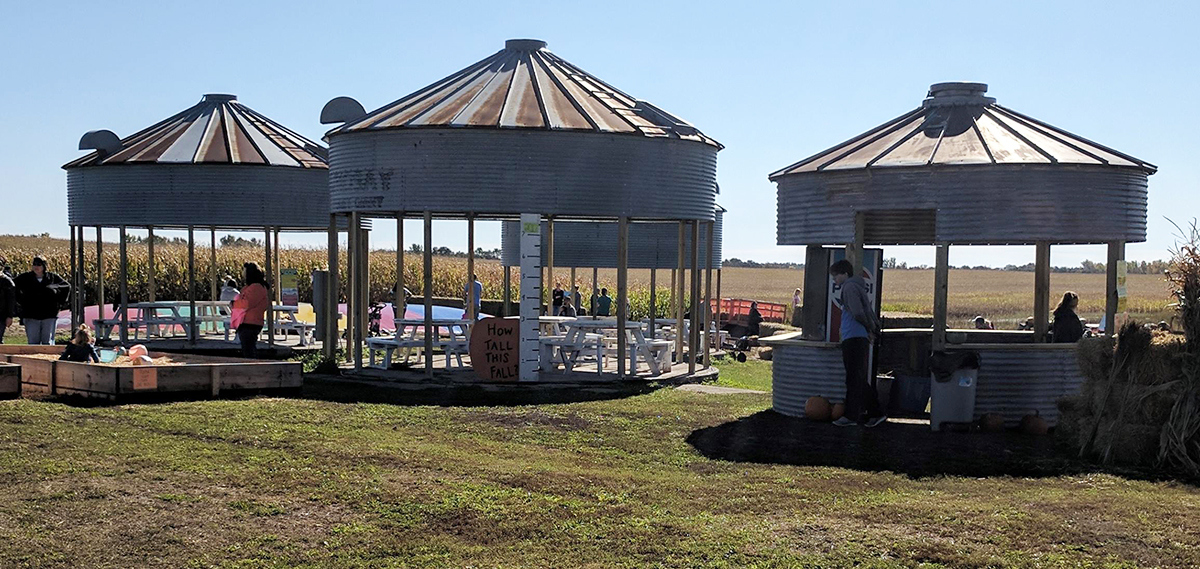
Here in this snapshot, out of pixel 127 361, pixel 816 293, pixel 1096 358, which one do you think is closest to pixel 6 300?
pixel 127 361

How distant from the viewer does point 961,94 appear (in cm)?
1830

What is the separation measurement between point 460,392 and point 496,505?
843cm

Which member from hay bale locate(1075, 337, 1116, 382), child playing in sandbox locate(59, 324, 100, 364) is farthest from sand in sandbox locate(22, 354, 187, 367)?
hay bale locate(1075, 337, 1116, 382)

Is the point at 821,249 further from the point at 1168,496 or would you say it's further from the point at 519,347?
the point at 1168,496

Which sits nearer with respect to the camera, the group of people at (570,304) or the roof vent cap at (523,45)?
the roof vent cap at (523,45)

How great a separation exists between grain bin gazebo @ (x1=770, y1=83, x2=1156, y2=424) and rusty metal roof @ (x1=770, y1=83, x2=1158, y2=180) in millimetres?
24

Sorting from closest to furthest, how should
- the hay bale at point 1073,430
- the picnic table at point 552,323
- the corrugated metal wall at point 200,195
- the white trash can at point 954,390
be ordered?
the hay bale at point 1073,430 → the white trash can at point 954,390 → the picnic table at point 552,323 → the corrugated metal wall at point 200,195

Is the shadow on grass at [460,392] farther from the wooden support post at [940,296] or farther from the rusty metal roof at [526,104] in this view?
the wooden support post at [940,296]

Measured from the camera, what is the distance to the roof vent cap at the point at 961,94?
18250 mm

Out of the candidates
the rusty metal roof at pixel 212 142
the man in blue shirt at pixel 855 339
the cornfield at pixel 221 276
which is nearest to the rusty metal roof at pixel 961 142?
the man in blue shirt at pixel 855 339

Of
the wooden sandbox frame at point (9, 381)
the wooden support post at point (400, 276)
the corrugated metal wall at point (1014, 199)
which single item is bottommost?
the wooden sandbox frame at point (9, 381)

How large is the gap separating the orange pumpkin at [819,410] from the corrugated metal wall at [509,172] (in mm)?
5165

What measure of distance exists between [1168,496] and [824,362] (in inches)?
225

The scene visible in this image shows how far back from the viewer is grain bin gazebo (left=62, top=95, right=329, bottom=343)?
25766mm
